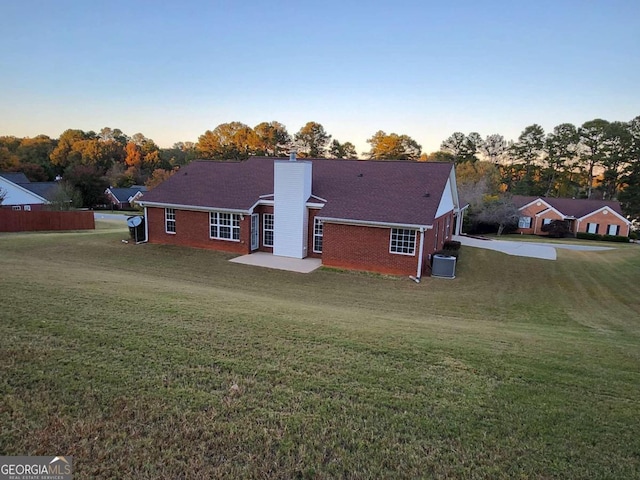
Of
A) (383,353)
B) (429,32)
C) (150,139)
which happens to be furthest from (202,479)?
(150,139)

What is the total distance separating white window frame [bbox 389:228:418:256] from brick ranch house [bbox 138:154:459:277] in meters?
0.04

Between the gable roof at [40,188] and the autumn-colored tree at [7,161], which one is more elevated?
the autumn-colored tree at [7,161]

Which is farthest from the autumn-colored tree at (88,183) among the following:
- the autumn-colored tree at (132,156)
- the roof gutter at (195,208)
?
the roof gutter at (195,208)

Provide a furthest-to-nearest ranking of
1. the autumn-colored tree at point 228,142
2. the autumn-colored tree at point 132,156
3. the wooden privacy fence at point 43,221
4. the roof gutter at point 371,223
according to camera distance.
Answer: the autumn-colored tree at point 132,156 < the autumn-colored tree at point 228,142 < the wooden privacy fence at point 43,221 < the roof gutter at point 371,223

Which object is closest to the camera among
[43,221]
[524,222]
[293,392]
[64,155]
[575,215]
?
[293,392]

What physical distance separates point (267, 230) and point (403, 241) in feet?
24.4

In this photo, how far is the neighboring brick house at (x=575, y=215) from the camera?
44188 millimetres

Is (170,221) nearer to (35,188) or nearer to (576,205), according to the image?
(35,188)

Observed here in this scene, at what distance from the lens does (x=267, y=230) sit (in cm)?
2002

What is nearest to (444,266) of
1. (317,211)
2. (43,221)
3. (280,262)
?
(317,211)

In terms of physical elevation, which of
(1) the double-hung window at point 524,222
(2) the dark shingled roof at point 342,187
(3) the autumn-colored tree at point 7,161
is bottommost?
(1) the double-hung window at point 524,222

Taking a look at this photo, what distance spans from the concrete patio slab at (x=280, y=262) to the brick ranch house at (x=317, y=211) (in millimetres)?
488

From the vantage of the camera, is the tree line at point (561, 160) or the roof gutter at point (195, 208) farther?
the tree line at point (561, 160)

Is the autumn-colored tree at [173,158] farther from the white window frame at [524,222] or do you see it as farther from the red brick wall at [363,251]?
the red brick wall at [363,251]
